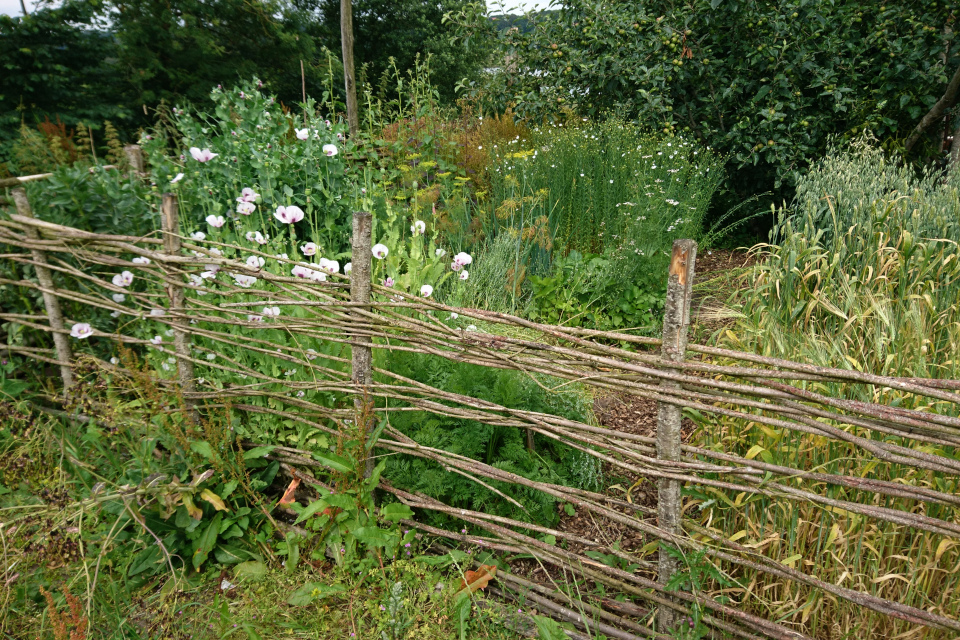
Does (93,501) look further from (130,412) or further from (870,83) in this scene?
(870,83)

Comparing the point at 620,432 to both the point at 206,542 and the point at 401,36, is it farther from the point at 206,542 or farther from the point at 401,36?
the point at 401,36

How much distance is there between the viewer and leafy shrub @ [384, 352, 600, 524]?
2.22 metres

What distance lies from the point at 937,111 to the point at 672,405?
205 inches

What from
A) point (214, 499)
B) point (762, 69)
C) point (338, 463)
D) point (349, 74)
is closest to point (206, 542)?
point (214, 499)

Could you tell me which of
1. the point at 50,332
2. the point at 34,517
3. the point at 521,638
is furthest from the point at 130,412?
the point at 521,638

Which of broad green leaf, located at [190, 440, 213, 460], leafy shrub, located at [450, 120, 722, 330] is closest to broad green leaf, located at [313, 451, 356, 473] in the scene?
broad green leaf, located at [190, 440, 213, 460]

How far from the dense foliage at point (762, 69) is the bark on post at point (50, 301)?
5.04 meters

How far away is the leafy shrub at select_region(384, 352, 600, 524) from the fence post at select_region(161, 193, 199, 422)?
866mm

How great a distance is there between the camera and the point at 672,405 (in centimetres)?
175

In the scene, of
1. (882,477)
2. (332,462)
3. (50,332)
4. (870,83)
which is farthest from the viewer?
(870,83)

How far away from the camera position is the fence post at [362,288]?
1.99m

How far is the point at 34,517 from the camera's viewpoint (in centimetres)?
231

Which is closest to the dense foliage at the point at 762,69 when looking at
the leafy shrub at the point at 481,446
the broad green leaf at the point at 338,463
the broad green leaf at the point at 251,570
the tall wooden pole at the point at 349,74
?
the tall wooden pole at the point at 349,74

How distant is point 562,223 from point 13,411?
358cm
